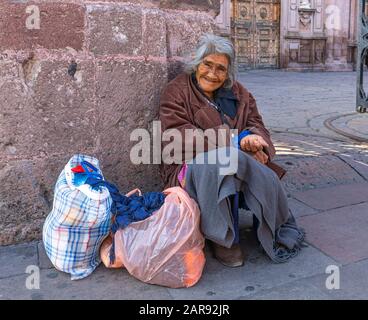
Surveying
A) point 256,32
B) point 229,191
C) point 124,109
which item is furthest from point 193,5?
point 256,32

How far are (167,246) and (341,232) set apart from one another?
1193 mm

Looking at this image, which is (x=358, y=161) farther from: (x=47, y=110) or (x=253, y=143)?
(x=47, y=110)

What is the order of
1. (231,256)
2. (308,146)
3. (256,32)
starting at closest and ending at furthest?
(231,256), (308,146), (256,32)

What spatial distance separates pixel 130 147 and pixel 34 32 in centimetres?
87

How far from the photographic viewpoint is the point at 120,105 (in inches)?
112

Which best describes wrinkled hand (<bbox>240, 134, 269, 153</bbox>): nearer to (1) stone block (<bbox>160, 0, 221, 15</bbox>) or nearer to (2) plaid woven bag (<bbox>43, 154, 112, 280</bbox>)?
(2) plaid woven bag (<bbox>43, 154, 112, 280</bbox>)

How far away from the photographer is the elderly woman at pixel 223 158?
229 cm

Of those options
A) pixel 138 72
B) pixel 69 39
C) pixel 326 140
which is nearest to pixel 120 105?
pixel 138 72

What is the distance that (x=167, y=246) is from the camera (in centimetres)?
220

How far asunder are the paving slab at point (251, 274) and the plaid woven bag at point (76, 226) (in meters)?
0.46

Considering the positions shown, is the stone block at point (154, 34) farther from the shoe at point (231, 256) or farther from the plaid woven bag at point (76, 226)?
the shoe at point (231, 256)

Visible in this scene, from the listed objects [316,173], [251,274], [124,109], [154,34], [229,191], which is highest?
[154,34]
